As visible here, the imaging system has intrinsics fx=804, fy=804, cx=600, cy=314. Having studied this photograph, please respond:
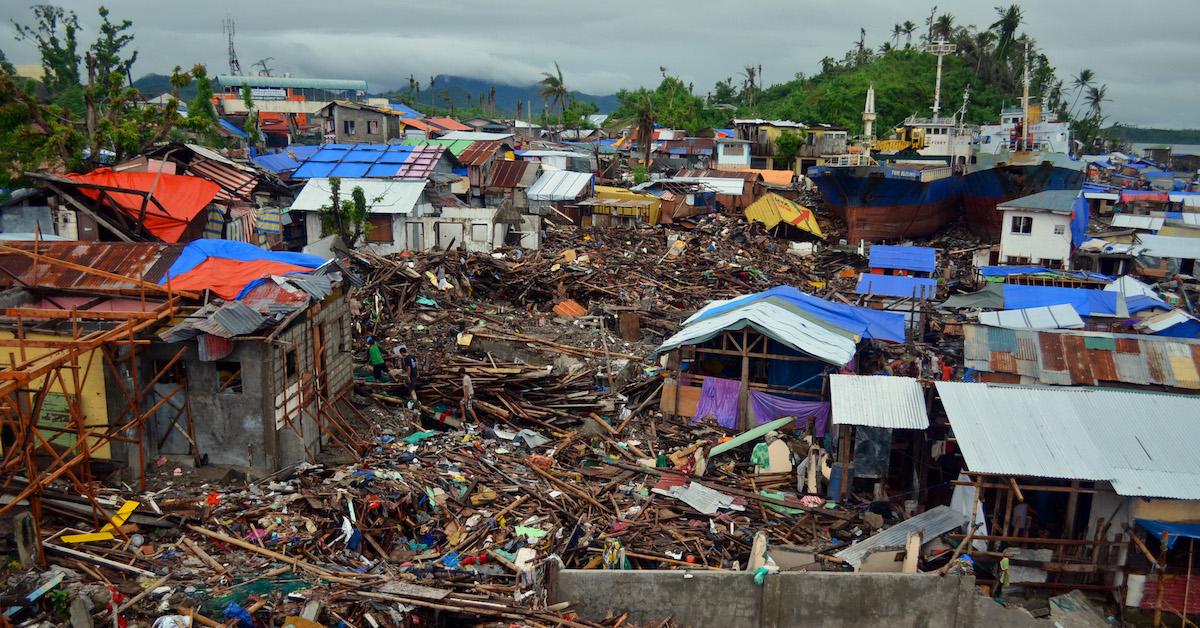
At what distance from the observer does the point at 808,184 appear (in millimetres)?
49094

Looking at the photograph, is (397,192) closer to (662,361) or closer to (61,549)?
(662,361)

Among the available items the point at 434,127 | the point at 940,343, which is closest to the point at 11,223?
the point at 940,343

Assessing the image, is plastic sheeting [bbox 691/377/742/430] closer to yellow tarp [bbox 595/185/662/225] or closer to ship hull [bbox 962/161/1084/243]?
yellow tarp [bbox 595/185/662/225]

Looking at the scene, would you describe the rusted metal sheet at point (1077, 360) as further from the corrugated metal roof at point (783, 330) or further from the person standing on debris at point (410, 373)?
the person standing on debris at point (410, 373)

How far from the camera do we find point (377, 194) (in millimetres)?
28797

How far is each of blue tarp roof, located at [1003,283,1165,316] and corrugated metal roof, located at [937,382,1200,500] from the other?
812 cm

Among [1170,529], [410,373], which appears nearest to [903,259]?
[1170,529]

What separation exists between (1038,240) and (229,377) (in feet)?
96.4

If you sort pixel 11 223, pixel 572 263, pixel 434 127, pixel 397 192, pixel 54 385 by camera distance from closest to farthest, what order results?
pixel 54 385 → pixel 11 223 → pixel 572 263 → pixel 397 192 → pixel 434 127

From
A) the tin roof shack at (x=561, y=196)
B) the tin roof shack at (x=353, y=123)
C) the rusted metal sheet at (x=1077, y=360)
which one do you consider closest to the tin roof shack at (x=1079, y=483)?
the rusted metal sheet at (x=1077, y=360)

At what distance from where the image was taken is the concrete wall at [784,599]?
32.8 ft

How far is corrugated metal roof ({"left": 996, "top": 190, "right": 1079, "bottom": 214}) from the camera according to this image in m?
29.8

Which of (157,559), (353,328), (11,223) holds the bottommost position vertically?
(157,559)

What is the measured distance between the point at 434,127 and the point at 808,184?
25.5 metres
